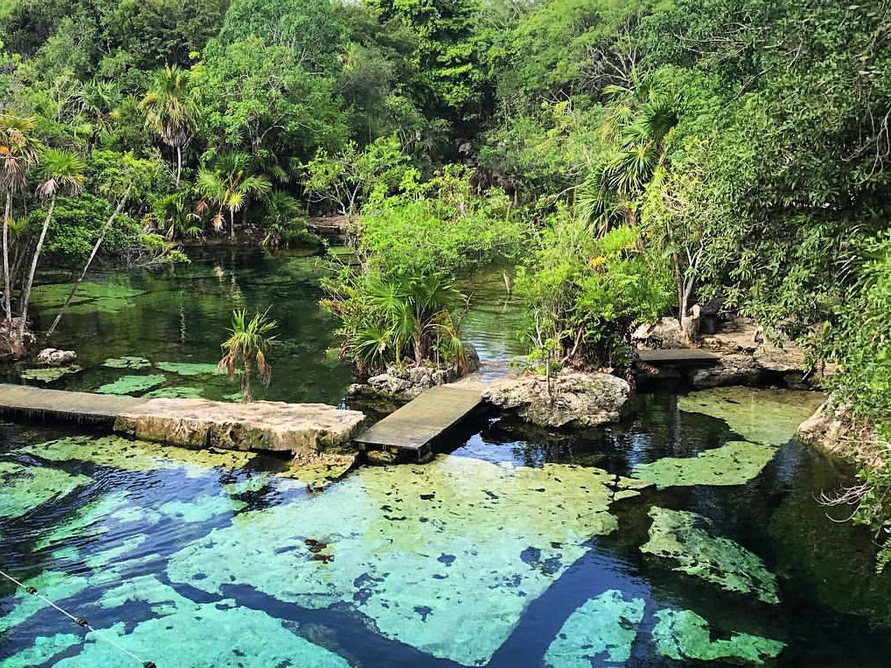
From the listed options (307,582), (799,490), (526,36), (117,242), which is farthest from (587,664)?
(526,36)

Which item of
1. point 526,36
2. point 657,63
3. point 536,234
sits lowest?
point 536,234

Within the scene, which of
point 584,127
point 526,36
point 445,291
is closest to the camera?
point 445,291

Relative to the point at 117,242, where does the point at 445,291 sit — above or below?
below

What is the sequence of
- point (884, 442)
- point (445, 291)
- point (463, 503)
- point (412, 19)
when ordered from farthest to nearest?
point (412, 19), point (445, 291), point (463, 503), point (884, 442)

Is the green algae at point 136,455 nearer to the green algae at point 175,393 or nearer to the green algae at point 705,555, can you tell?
the green algae at point 175,393

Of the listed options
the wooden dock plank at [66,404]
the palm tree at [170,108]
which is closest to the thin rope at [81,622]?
the wooden dock plank at [66,404]

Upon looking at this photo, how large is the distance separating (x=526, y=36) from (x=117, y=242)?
2861cm

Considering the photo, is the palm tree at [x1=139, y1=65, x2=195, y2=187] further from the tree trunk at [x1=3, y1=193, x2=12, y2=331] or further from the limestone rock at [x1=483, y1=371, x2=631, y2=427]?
the limestone rock at [x1=483, y1=371, x2=631, y2=427]

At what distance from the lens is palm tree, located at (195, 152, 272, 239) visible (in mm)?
30328

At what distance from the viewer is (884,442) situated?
5336 mm

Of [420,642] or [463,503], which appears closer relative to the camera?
[420,642]

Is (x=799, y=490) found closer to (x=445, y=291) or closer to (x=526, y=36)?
(x=445, y=291)

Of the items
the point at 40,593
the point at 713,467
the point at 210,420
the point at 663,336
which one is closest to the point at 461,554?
the point at 40,593

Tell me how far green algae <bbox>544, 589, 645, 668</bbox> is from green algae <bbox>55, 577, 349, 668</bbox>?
1.74 meters
